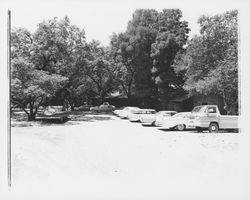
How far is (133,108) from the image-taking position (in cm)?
938

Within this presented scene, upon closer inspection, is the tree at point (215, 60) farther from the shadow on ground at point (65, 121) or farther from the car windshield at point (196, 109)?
the shadow on ground at point (65, 121)

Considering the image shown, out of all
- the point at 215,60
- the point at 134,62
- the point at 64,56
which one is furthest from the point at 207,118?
the point at 64,56

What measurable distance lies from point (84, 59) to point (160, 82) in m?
3.29

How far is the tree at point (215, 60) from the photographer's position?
5.91 m

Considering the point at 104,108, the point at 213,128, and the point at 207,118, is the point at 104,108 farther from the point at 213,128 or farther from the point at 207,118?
the point at 213,128

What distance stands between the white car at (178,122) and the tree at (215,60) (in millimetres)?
878

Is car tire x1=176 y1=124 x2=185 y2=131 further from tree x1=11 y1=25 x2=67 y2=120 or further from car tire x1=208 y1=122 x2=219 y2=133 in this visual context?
tree x1=11 y1=25 x2=67 y2=120

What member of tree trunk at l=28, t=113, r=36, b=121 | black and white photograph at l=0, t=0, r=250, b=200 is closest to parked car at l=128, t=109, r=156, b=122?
black and white photograph at l=0, t=0, r=250, b=200

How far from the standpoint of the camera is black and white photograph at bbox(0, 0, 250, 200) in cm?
488

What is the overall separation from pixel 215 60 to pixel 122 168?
3759 millimetres

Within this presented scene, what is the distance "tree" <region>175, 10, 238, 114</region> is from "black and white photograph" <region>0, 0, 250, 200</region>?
3cm

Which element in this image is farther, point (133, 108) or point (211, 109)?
point (133, 108)

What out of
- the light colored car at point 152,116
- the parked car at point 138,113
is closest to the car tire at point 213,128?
the light colored car at point 152,116
